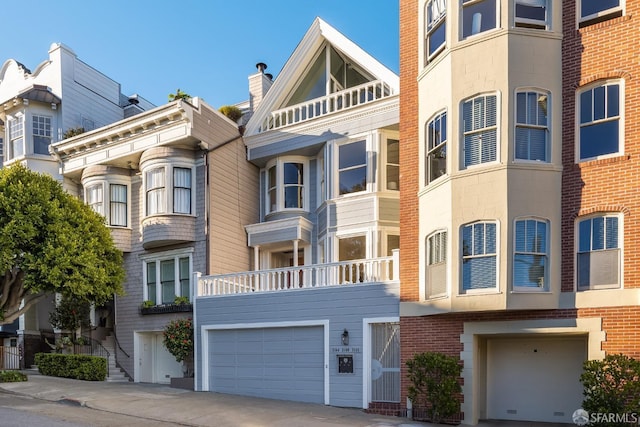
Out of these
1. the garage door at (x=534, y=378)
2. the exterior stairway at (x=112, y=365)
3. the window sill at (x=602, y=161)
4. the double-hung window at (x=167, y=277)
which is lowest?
the exterior stairway at (x=112, y=365)

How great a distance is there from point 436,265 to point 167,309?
33.7 feet

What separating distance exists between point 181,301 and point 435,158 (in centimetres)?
1027

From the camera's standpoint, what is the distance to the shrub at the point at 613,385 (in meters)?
11.3

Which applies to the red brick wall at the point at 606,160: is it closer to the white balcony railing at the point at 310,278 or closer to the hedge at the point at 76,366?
the white balcony railing at the point at 310,278

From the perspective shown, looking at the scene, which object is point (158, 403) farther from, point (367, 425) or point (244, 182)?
point (244, 182)

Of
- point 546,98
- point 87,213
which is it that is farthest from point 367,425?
point 87,213

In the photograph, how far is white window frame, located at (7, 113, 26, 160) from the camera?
24062 millimetres

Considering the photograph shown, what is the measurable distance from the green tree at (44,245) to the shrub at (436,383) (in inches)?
430

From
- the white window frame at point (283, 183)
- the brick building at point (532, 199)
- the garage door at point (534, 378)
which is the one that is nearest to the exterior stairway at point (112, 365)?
the white window frame at point (283, 183)

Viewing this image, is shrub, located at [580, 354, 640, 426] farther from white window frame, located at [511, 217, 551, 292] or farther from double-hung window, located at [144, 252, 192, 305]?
double-hung window, located at [144, 252, 192, 305]

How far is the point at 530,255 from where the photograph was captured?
12812mm

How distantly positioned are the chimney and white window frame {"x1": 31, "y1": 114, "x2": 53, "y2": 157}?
30.4 ft

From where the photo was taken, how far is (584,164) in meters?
12.8

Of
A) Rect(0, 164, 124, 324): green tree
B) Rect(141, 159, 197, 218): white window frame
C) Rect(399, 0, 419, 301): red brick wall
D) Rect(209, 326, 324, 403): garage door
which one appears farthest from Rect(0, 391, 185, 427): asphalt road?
Rect(141, 159, 197, 218): white window frame
